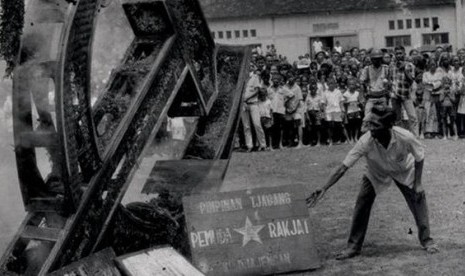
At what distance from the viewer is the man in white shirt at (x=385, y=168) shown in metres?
7.47

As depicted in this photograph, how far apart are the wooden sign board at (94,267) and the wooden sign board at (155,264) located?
0.22 feet

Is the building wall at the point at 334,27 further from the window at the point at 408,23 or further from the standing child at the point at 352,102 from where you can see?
the standing child at the point at 352,102

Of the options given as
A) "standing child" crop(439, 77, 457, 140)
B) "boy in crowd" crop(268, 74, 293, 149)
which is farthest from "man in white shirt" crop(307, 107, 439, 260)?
"boy in crowd" crop(268, 74, 293, 149)

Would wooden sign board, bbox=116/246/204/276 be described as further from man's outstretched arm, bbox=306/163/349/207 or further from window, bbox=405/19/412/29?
window, bbox=405/19/412/29

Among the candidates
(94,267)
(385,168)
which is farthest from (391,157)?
(94,267)

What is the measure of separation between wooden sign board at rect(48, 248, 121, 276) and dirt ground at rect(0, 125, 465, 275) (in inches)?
88.0

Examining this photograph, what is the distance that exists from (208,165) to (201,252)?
97cm

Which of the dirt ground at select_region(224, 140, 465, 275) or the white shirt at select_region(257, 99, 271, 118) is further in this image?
the white shirt at select_region(257, 99, 271, 118)

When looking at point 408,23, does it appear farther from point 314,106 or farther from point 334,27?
point 314,106

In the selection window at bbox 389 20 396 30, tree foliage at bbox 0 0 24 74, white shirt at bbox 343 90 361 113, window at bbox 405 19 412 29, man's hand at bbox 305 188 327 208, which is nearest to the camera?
tree foliage at bbox 0 0 24 74

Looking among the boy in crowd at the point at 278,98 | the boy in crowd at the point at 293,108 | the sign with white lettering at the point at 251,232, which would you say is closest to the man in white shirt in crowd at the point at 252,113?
the boy in crowd at the point at 278,98

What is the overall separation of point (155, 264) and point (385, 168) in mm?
2834

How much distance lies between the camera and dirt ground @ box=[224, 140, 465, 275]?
7.27 meters

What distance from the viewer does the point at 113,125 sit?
6.28 metres
